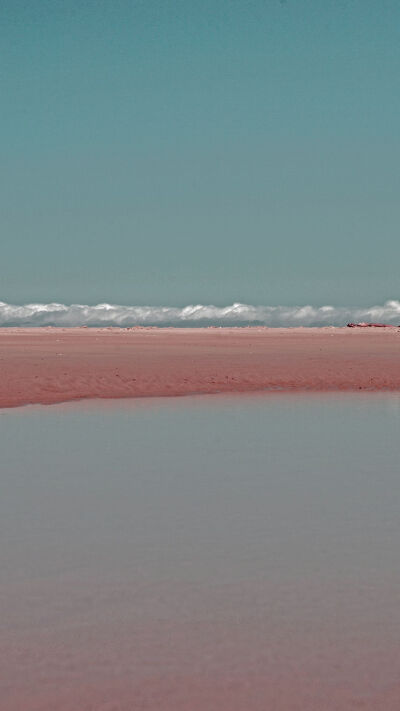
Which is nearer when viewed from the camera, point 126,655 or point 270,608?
point 126,655

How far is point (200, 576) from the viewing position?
277 inches

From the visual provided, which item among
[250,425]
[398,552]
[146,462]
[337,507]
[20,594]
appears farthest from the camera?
[250,425]

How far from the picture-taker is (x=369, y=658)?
5363mm

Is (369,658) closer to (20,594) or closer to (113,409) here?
(20,594)

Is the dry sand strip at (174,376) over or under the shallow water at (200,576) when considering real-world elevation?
over

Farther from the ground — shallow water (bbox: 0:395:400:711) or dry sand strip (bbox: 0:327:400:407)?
dry sand strip (bbox: 0:327:400:407)

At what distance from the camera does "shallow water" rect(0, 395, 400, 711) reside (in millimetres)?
5039

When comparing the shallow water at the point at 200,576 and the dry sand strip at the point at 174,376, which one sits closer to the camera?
the shallow water at the point at 200,576

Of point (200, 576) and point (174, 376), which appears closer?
point (200, 576)

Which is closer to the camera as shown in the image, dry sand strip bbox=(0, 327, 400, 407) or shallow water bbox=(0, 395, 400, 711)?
shallow water bbox=(0, 395, 400, 711)

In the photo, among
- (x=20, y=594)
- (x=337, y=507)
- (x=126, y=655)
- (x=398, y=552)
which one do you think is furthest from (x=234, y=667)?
(x=337, y=507)

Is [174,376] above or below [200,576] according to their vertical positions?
above

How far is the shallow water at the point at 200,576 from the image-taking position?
5039mm

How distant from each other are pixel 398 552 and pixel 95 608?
304cm
